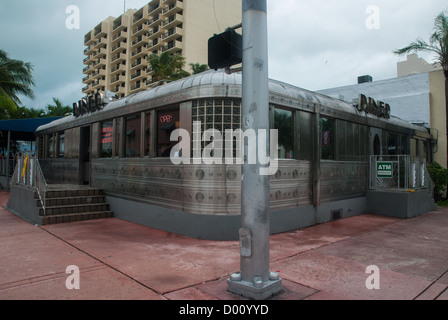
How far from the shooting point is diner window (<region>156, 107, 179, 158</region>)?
7.67m

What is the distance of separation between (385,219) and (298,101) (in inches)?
193

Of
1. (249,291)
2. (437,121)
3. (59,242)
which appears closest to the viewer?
(249,291)

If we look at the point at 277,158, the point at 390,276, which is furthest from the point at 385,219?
the point at 390,276

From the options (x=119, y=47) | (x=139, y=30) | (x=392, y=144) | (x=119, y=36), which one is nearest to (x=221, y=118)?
(x=392, y=144)

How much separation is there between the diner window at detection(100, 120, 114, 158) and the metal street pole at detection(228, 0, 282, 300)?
7.13m

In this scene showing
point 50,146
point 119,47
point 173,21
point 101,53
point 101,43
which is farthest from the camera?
point 101,53

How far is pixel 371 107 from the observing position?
11.6 metres

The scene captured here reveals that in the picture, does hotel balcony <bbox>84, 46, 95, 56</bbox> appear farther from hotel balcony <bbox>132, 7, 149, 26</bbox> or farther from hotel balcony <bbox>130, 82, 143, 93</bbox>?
hotel balcony <bbox>130, 82, 143, 93</bbox>

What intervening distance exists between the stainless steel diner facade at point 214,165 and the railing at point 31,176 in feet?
6.09

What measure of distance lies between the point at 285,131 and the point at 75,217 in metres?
6.20

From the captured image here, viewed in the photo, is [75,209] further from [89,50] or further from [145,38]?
[89,50]

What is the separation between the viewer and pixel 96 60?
74.3 meters

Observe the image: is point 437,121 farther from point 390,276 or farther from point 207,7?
point 207,7

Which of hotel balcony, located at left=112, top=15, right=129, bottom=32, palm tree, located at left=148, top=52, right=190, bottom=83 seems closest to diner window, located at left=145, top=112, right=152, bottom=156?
palm tree, located at left=148, top=52, right=190, bottom=83
